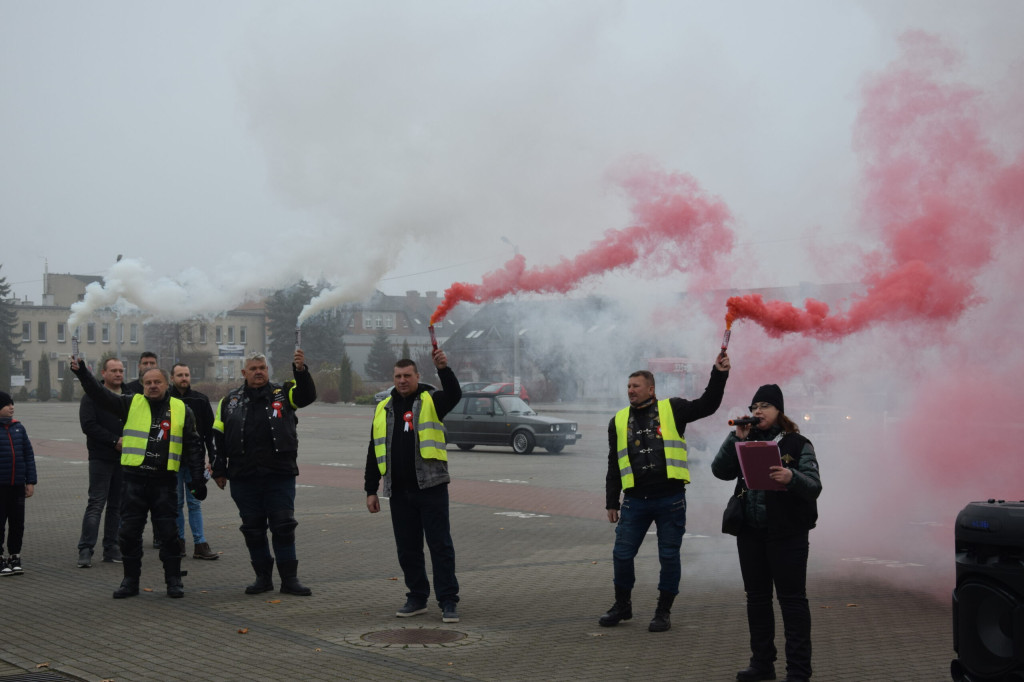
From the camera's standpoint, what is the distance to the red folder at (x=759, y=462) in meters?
6.04

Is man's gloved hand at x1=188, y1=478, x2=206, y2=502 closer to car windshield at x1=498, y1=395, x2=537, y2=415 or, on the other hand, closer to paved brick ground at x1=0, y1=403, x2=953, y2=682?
Answer: paved brick ground at x1=0, y1=403, x2=953, y2=682

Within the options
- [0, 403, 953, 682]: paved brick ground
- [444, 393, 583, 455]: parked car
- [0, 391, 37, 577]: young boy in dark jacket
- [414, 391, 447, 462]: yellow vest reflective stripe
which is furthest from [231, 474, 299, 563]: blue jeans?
[444, 393, 583, 455]: parked car

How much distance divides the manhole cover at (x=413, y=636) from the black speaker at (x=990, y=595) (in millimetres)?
3353

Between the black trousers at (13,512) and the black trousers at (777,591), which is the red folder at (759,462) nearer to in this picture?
the black trousers at (777,591)

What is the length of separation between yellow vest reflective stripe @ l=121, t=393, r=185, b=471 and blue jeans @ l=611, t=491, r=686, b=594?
151 inches

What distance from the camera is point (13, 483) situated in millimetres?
9656

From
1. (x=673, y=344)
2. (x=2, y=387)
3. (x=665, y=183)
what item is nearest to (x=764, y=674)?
(x=665, y=183)

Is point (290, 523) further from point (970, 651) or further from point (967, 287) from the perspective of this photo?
point (967, 287)

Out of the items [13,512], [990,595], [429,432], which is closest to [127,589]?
[13,512]

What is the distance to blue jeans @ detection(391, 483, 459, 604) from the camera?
26.1ft

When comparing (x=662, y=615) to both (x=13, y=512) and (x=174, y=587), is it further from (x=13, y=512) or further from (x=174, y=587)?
(x=13, y=512)

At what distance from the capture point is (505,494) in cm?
1702

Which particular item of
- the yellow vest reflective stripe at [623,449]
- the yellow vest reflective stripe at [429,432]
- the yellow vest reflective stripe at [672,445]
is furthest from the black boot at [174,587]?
the yellow vest reflective stripe at [672,445]

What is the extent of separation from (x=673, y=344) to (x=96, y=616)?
14.5 m
